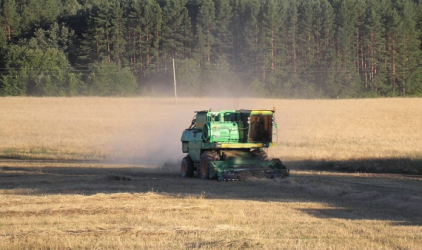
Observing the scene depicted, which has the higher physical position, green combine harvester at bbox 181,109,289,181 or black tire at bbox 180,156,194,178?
green combine harvester at bbox 181,109,289,181

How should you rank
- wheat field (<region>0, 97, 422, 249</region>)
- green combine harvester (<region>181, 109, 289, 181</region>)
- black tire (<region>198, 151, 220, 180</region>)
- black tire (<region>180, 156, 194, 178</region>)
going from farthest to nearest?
1. black tire (<region>180, 156, 194, 178</region>)
2. black tire (<region>198, 151, 220, 180</region>)
3. green combine harvester (<region>181, 109, 289, 181</region>)
4. wheat field (<region>0, 97, 422, 249</region>)

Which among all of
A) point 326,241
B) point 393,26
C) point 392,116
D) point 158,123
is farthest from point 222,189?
point 393,26

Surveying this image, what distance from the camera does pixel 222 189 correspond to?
20.0 metres

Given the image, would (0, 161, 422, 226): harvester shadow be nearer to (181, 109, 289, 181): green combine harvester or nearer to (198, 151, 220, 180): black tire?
(198, 151, 220, 180): black tire

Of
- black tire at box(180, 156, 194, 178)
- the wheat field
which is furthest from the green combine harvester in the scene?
the wheat field

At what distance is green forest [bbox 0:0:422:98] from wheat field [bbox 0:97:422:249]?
32491mm

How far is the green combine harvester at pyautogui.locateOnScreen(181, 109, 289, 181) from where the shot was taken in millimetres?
23250

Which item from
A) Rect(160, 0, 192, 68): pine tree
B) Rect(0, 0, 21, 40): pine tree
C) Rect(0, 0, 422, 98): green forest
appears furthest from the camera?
Rect(0, 0, 21, 40): pine tree

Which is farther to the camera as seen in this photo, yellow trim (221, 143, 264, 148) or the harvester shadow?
yellow trim (221, 143, 264, 148)

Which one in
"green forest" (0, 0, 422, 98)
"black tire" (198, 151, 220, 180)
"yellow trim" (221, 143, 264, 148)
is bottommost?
"black tire" (198, 151, 220, 180)

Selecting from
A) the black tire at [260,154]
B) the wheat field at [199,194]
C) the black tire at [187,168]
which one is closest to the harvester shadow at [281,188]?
the wheat field at [199,194]

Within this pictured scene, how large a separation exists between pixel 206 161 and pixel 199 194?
206 inches

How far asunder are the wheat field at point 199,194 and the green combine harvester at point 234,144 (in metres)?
0.77

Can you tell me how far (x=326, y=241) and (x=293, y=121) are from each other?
38.0 m
